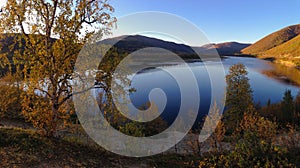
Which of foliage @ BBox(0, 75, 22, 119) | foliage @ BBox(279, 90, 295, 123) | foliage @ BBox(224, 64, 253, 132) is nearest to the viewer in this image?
foliage @ BBox(0, 75, 22, 119)

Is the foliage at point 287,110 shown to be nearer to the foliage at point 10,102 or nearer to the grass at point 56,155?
the grass at point 56,155

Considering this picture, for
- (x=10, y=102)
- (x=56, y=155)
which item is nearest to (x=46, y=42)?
(x=56, y=155)

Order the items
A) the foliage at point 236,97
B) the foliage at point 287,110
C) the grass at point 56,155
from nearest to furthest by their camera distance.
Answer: the grass at point 56,155 < the foliage at point 236,97 < the foliage at point 287,110

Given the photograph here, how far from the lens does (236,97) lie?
31.8 meters

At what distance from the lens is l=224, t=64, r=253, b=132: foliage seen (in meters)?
31.0

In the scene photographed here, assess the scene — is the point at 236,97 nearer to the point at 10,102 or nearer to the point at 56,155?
the point at 56,155

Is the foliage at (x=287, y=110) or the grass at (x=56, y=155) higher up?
the grass at (x=56, y=155)

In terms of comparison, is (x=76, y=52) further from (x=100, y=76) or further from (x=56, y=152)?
(x=56, y=152)

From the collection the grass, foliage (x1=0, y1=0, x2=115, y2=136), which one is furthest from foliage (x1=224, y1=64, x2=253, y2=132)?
foliage (x1=0, y1=0, x2=115, y2=136)

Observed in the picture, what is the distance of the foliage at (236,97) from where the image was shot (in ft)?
102

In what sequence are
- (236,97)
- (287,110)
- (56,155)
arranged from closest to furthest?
1. (56,155)
2. (236,97)
3. (287,110)

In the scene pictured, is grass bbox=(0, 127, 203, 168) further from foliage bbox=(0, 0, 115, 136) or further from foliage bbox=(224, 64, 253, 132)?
foliage bbox=(224, 64, 253, 132)

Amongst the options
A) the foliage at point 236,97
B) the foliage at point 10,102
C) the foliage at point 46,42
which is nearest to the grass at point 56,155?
the foliage at point 46,42

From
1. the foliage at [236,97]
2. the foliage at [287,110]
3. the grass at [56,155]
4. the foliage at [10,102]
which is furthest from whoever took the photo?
the foliage at [287,110]
